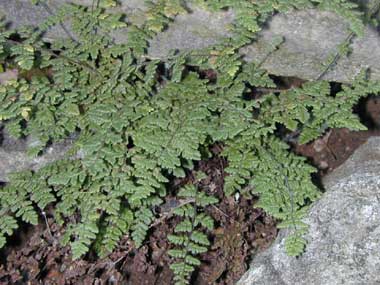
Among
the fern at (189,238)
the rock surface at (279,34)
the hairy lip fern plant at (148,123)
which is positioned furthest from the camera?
the rock surface at (279,34)

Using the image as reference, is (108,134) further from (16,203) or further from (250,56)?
(250,56)

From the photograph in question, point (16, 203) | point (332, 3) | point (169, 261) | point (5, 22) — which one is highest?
point (332, 3)

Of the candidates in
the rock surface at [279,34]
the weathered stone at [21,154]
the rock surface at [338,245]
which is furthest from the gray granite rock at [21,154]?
the rock surface at [338,245]

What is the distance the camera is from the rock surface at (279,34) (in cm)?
371

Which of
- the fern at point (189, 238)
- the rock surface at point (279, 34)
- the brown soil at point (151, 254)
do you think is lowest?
the brown soil at point (151, 254)

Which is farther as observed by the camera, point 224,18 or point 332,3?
point 224,18

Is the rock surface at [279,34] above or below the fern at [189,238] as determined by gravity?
above

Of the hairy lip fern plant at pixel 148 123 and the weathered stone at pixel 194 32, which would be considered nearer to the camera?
the hairy lip fern plant at pixel 148 123

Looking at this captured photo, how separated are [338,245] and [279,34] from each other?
52.5 inches

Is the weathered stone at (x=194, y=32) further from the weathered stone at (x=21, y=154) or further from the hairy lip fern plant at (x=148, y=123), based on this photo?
the weathered stone at (x=21, y=154)

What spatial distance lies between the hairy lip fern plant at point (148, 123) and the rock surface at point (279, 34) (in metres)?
0.26

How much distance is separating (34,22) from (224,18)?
1132 millimetres

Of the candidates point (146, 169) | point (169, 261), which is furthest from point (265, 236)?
point (146, 169)

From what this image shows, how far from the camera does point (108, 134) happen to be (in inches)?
118
